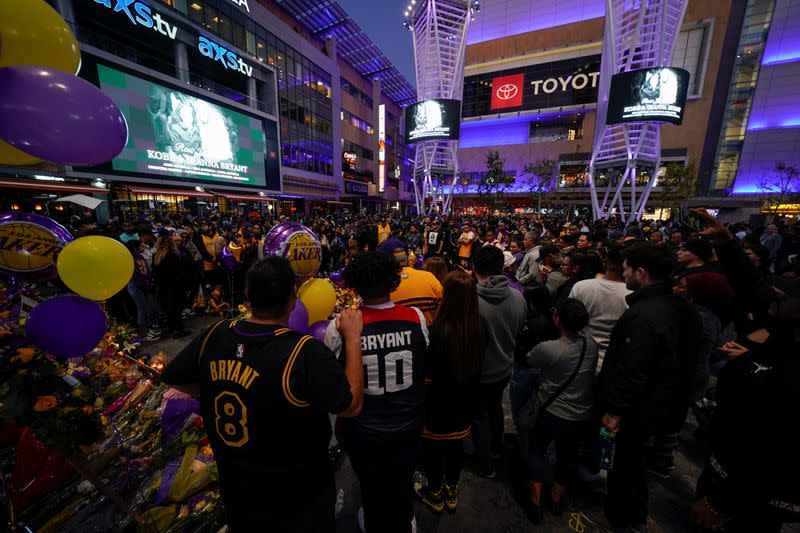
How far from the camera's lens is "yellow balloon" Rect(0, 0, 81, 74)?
1.72 metres

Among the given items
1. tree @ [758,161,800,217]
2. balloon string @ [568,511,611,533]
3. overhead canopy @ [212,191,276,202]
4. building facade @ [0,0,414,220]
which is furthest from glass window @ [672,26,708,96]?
balloon string @ [568,511,611,533]

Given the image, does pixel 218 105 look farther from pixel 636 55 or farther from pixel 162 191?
pixel 636 55

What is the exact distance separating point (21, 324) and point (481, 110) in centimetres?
4645

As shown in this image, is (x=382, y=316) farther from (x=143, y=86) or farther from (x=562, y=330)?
(x=143, y=86)

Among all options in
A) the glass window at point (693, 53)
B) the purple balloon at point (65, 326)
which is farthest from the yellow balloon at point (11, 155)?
the glass window at point (693, 53)

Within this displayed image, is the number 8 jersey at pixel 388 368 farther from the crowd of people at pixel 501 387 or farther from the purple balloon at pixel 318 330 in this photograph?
the purple balloon at pixel 318 330

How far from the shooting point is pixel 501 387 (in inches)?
107

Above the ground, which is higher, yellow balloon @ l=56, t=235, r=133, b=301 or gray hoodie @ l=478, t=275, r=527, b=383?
yellow balloon @ l=56, t=235, r=133, b=301

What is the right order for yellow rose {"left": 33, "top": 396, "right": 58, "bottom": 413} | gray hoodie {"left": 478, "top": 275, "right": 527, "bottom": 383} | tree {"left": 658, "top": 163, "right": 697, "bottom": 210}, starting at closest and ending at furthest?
yellow rose {"left": 33, "top": 396, "right": 58, "bottom": 413} < gray hoodie {"left": 478, "top": 275, "right": 527, "bottom": 383} < tree {"left": 658, "top": 163, "right": 697, "bottom": 210}

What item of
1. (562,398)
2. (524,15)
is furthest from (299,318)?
(524,15)

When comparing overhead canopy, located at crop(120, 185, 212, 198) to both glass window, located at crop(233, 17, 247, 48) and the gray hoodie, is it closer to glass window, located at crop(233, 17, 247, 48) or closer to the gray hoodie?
glass window, located at crop(233, 17, 247, 48)

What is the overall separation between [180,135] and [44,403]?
1922 centimetres

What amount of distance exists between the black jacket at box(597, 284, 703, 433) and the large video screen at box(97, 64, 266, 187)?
1927cm

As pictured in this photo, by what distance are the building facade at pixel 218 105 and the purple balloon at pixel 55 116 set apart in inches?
569
